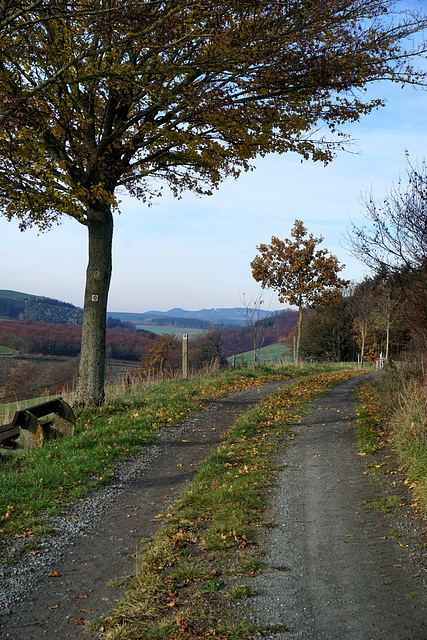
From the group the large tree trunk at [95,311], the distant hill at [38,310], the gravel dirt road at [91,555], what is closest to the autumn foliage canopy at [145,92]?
the large tree trunk at [95,311]

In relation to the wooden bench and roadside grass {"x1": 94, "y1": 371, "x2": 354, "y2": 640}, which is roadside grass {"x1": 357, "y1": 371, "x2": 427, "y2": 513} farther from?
the wooden bench

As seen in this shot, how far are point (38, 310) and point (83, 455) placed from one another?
89931mm

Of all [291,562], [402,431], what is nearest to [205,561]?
[291,562]

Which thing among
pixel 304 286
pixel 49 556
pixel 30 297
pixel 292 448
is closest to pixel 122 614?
pixel 49 556

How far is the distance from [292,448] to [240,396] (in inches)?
223

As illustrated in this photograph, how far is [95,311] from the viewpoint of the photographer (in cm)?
1088

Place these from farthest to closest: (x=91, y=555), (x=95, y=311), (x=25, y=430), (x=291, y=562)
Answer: (x=95, y=311) → (x=25, y=430) → (x=91, y=555) → (x=291, y=562)

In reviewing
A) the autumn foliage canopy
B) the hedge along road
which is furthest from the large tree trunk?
the hedge along road

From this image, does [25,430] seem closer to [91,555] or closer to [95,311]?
[95,311]

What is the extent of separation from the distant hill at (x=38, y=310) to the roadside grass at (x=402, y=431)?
7532cm

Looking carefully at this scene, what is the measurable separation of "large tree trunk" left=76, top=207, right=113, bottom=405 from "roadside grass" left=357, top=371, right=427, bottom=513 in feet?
18.6

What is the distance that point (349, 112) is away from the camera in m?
9.66

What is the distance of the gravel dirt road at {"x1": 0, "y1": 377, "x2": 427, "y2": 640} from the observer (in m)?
3.51

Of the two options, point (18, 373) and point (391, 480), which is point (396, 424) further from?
point (18, 373)
